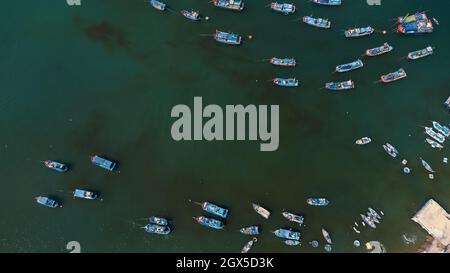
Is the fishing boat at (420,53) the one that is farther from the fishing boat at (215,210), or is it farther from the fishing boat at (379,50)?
the fishing boat at (215,210)

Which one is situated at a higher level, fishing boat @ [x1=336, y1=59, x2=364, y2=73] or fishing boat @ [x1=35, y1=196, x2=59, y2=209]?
fishing boat @ [x1=336, y1=59, x2=364, y2=73]

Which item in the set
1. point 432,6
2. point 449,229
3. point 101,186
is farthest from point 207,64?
point 449,229

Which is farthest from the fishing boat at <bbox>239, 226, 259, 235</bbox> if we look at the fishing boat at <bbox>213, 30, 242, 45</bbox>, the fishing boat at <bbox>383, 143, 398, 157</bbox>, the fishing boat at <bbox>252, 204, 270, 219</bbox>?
the fishing boat at <bbox>213, 30, 242, 45</bbox>

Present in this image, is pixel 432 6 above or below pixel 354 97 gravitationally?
above

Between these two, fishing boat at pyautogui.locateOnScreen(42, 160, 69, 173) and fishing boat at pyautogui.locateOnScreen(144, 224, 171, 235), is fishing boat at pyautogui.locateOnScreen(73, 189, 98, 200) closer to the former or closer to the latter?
fishing boat at pyautogui.locateOnScreen(42, 160, 69, 173)

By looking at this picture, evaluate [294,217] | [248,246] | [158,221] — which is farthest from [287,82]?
[158,221]

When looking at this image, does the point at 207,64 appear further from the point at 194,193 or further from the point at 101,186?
the point at 101,186
